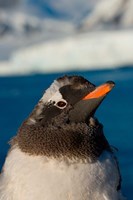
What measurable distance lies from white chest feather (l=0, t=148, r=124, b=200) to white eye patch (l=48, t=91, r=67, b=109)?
0.56 ft

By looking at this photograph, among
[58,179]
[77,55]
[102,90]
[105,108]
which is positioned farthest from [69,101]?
[77,55]

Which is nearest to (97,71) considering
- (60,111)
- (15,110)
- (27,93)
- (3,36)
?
(27,93)

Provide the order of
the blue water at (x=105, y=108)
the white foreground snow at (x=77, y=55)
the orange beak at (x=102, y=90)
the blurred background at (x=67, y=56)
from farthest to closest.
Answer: the white foreground snow at (x=77, y=55), the blurred background at (x=67, y=56), the blue water at (x=105, y=108), the orange beak at (x=102, y=90)

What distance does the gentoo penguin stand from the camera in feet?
6.12

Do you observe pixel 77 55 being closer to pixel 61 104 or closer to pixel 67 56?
pixel 67 56

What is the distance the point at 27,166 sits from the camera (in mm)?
1906

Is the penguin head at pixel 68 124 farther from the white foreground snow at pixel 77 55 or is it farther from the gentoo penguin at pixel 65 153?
the white foreground snow at pixel 77 55

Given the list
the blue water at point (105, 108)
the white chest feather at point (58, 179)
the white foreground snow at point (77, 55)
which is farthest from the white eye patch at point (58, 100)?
the white foreground snow at point (77, 55)

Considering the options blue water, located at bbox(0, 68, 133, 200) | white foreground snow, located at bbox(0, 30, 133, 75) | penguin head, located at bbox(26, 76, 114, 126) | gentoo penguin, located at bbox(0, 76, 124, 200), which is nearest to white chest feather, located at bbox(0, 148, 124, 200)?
gentoo penguin, located at bbox(0, 76, 124, 200)

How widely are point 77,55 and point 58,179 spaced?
5.29 m

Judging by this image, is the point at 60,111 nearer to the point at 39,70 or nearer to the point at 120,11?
the point at 39,70

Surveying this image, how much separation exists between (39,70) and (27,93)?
5.57 ft

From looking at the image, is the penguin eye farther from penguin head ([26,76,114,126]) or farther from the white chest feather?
the white chest feather

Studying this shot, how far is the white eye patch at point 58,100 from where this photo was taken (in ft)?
A: 6.23
